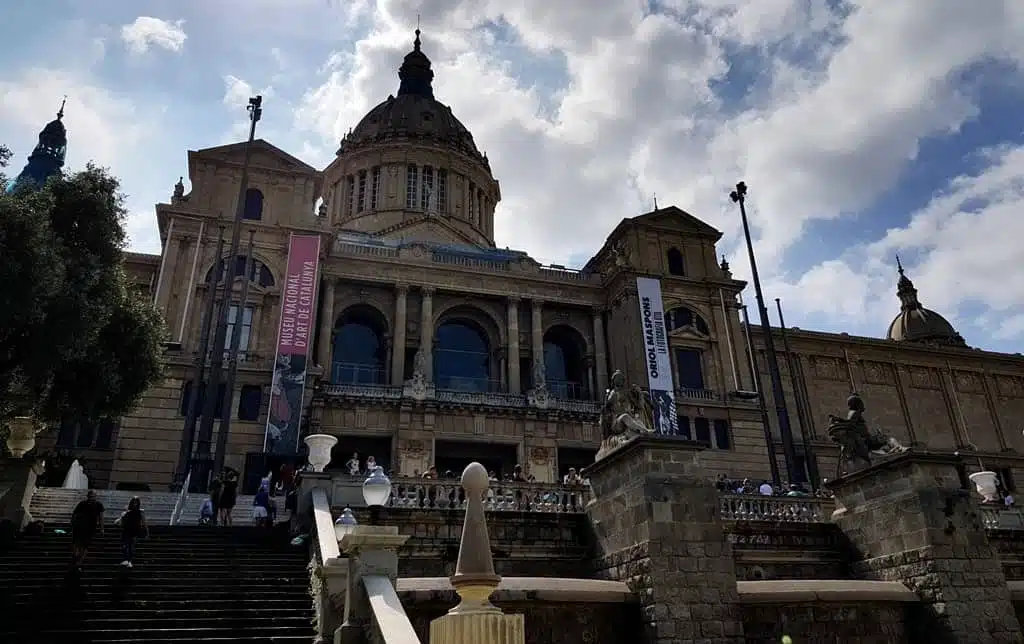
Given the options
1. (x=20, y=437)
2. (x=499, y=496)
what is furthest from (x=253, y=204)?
(x=499, y=496)

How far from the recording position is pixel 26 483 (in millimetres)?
14539

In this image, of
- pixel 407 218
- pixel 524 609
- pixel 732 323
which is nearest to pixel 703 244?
pixel 732 323

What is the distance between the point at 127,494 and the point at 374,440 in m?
12.4

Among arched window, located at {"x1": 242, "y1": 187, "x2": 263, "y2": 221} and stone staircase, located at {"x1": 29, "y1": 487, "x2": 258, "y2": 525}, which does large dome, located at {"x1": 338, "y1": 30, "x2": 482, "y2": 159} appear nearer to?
arched window, located at {"x1": 242, "y1": 187, "x2": 263, "y2": 221}

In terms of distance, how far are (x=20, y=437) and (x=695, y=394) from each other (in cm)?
2797

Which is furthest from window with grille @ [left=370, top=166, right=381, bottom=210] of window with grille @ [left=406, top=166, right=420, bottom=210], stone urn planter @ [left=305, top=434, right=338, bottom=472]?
stone urn planter @ [left=305, top=434, right=338, bottom=472]

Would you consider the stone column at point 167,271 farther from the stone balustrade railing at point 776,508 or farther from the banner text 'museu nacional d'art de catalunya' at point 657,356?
the stone balustrade railing at point 776,508

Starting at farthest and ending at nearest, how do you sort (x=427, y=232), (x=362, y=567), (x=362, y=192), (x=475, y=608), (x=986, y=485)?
(x=362, y=192)
(x=427, y=232)
(x=986, y=485)
(x=362, y=567)
(x=475, y=608)

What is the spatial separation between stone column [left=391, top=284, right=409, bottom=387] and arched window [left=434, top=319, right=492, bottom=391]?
2.17 m

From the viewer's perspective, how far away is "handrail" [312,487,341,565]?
35.1 feet

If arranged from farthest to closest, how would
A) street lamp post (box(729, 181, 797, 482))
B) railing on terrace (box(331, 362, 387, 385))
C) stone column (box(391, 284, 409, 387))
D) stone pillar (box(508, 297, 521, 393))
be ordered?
stone pillar (box(508, 297, 521, 393))
railing on terrace (box(331, 362, 387, 385))
stone column (box(391, 284, 409, 387))
street lamp post (box(729, 181, 797, 482))

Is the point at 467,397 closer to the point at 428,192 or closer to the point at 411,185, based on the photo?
the point at 428,192

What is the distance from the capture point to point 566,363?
38406 millimetres

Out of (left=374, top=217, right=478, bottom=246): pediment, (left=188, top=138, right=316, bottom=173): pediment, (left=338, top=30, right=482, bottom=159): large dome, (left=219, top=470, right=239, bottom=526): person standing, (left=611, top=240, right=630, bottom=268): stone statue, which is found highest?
(left=338, top=30, right=482, bottom=159): large dome
